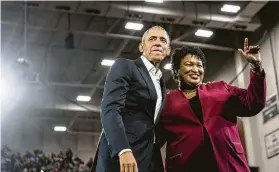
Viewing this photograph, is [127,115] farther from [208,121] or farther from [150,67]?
[208,121]

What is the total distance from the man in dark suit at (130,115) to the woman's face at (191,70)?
298mm

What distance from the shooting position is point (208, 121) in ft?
7.78

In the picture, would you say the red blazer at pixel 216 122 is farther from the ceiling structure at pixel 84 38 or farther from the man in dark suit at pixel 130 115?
the ceiling structure at pixel 84 38

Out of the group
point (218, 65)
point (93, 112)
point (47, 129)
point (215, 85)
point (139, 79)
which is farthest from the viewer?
point (47, 129)

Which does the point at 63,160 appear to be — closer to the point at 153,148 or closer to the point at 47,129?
the point at 47,129

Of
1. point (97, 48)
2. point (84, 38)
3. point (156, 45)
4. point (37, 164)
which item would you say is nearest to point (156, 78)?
point (156, 45)

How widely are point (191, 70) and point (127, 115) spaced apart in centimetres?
57

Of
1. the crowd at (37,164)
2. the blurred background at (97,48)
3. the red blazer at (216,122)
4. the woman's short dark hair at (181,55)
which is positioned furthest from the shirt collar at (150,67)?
the crowd at (37,164)

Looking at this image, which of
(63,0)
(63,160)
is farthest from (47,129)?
(63,0)

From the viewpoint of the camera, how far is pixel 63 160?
978 cm

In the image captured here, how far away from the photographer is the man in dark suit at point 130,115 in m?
1.98

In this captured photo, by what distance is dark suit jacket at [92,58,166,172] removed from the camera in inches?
78.5

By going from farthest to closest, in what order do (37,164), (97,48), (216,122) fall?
(97,48) → (37,164) → (216,122)

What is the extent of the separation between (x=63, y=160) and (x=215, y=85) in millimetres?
Result: 7664
